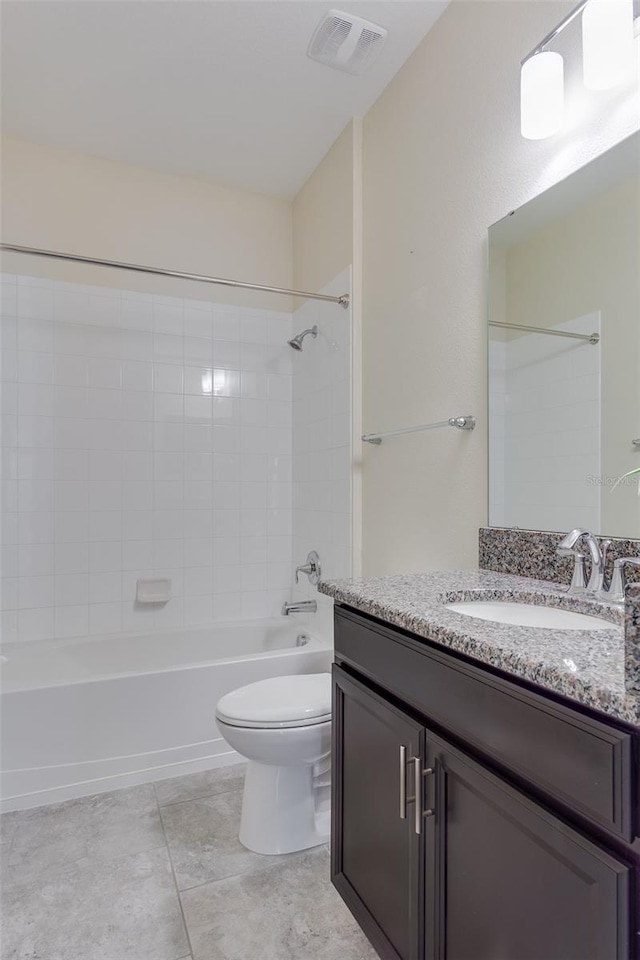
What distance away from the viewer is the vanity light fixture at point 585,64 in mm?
1085

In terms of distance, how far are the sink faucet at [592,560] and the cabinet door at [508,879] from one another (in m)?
0.46

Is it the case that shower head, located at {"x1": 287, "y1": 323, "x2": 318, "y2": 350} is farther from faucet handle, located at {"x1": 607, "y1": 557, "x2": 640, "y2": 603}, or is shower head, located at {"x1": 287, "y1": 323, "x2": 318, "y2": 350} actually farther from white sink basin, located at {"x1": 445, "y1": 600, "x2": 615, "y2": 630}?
faucet handle, located at {"x1": 607, "y1": 557, "x2": 640, "y2": 603}

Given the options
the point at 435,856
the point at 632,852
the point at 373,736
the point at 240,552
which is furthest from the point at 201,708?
the point at 632,852

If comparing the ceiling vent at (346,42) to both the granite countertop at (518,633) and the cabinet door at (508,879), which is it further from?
the cabinet door at (508,879)

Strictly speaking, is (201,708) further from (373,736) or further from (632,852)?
(632,852)

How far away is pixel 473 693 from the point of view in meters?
0.81

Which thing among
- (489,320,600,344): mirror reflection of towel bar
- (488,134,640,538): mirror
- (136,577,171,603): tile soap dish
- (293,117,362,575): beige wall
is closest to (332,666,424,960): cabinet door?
(488,134,640,538): mirror

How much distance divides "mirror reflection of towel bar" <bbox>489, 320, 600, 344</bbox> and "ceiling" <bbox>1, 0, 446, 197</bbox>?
3.64 feet

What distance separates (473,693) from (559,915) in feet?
0.89

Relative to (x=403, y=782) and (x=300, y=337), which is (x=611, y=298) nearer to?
(x=403, y=782)

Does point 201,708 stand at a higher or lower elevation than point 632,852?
lower

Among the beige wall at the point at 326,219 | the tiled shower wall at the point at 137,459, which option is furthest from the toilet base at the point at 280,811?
the beige wall at the point at 326,219

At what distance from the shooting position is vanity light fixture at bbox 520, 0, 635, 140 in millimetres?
1085

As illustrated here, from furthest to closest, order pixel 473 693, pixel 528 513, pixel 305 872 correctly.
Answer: pixel 305 872
pixel 528 513
pixel 473 693
